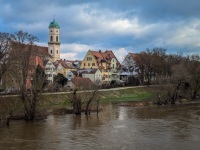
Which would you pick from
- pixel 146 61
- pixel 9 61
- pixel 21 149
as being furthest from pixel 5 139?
pixel 146 61

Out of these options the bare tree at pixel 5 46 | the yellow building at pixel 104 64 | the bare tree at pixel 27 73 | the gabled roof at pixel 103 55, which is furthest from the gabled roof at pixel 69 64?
the bare tree at pixel 5 46

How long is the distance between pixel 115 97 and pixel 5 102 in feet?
142

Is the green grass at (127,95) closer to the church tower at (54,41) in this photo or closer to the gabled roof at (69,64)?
the gabled roof at (69,64)

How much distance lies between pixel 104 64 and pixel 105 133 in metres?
99.1

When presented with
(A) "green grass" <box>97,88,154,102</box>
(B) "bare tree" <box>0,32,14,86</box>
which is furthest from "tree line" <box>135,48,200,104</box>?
(B) "bare tree" <box>0,32,14,86</box>

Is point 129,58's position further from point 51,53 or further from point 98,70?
point 51,53

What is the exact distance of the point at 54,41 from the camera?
497 feet

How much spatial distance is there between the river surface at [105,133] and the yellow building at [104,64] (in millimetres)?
83306

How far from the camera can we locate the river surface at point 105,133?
28781mm

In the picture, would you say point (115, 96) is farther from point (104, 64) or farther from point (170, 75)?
point (104, 64)

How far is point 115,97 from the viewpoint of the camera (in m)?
85.6

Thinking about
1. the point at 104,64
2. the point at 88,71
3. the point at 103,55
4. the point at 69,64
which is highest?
the point at 103,55

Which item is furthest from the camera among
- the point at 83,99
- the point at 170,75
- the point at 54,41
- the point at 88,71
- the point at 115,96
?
the point at 54,41

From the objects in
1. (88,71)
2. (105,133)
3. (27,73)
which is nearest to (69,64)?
(88,71)
